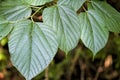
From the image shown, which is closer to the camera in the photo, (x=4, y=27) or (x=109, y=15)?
(x=4, y=27)

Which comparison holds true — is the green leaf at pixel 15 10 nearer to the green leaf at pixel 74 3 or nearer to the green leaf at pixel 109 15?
the green leaf at pixel 74 3

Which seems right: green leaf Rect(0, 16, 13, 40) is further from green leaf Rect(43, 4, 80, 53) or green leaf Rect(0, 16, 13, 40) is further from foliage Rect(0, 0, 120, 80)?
green leaf Rect(43, 4, 80, 53)

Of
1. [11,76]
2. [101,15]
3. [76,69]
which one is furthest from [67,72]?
[101,15]

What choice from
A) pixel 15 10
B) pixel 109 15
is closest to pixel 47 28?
pixel 15 10

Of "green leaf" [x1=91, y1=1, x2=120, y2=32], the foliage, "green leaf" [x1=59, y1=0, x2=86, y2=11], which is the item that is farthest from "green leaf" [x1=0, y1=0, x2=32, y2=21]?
"green leaf" [x1=91, y1=1, x2=120, y2=32]

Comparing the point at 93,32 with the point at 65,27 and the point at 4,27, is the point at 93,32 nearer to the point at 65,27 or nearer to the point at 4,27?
the point at 65,27

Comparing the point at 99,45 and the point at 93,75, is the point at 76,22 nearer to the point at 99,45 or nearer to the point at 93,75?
the point at 99,45
